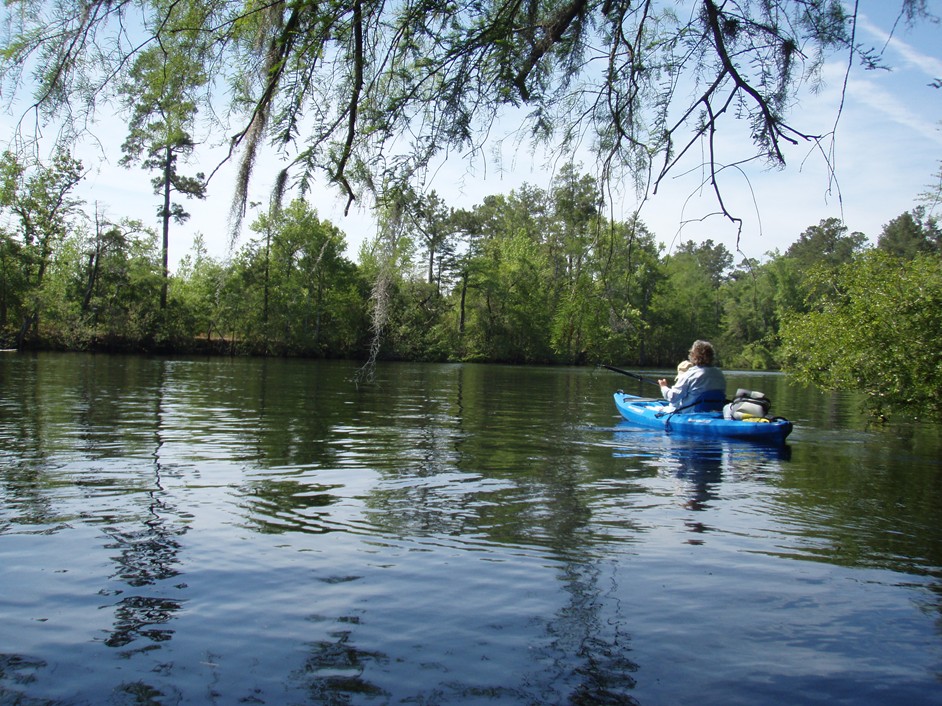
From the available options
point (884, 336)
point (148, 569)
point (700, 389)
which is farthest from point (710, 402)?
point (148, 569)

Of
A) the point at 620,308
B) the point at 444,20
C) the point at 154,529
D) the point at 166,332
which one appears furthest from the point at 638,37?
the point at 166,332

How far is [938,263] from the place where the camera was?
42.3ft

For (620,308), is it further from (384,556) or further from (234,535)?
(234,535)

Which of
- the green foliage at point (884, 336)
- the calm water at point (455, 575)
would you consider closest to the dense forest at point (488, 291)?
the green foliage at point (884, 336)

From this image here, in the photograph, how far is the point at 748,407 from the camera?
1235 cm

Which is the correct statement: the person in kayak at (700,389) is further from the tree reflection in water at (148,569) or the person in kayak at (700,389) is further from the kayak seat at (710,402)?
the tree reflection in water at (148,569)

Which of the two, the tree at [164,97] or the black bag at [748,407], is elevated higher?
the tree at [164,97]

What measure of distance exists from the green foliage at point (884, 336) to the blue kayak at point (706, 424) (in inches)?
122

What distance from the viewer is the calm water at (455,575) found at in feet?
10.6

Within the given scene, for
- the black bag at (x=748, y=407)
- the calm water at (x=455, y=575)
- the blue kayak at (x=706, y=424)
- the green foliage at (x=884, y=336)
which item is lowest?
the calm water at (x=455, y=575)

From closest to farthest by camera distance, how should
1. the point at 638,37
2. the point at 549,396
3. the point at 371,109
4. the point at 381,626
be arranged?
the point at 371,109 → the point at 638,37 → the point at 381,626 → the point at 549,396

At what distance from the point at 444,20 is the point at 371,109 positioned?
0.48 metres

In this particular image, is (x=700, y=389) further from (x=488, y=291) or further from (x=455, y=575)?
(x=488, y=291)

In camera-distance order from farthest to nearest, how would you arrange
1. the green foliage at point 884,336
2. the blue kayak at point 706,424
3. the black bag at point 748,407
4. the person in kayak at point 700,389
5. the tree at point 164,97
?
the green foliage at point 884,336
the person in kayak at point 700,389
the black bag at point 748,407
the blue kayak at point 706,424
the tree at point 164,97
